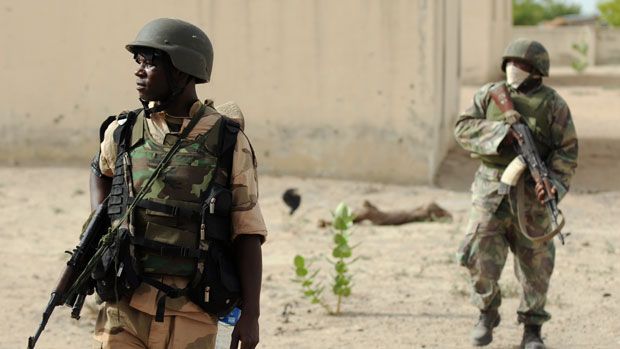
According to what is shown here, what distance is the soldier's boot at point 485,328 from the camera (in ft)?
20.1

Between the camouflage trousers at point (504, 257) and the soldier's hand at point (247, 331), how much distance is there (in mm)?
2775

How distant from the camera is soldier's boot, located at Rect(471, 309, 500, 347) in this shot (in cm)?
614

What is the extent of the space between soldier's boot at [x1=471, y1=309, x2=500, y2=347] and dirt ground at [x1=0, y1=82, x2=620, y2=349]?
15 centimetres

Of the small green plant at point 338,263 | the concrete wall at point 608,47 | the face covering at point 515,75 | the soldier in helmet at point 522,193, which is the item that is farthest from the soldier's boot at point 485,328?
the concrete wall at point 608,47

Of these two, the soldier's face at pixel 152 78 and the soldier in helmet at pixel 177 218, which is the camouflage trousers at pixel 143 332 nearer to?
the soldier in helmet at pixel 177 218

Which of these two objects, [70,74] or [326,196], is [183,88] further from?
[70,74]

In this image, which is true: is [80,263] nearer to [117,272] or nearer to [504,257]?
[117,272]

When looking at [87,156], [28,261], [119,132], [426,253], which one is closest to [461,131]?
[426,253]

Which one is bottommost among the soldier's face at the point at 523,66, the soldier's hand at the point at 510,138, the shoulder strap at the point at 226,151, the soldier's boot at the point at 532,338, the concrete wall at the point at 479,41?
the concrete wall at the point at 479,41

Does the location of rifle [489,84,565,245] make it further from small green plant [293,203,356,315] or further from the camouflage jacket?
small green plant [293,203,356,315]

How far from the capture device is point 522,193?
19.5 feet

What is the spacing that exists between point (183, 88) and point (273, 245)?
5.56 metres

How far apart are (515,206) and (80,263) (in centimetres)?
300

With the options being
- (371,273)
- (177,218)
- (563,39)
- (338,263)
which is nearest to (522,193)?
(338,263)
